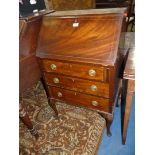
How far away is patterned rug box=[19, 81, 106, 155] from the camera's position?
5.71 ft

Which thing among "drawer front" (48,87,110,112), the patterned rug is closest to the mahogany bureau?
"drawer front" (48,87,110,112)

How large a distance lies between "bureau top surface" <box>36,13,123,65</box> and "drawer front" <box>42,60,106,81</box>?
0.05m

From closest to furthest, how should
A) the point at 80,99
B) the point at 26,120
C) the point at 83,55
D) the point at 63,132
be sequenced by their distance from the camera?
1. the point at 83,55
2. the point at 80,99
3. the point at 26,120
4. the point at 63,132

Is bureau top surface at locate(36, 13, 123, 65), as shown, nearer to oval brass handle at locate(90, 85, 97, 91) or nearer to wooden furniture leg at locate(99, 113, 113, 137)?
oval brass handle at locate(90, 85, 97, 91)

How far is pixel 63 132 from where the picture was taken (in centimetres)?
191

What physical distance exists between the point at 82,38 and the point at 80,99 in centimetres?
57

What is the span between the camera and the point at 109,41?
1.24m

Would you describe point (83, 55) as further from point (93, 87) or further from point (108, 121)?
point (108, 121)

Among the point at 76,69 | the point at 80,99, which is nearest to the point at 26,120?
the point at 80,99

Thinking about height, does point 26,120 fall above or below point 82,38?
below
